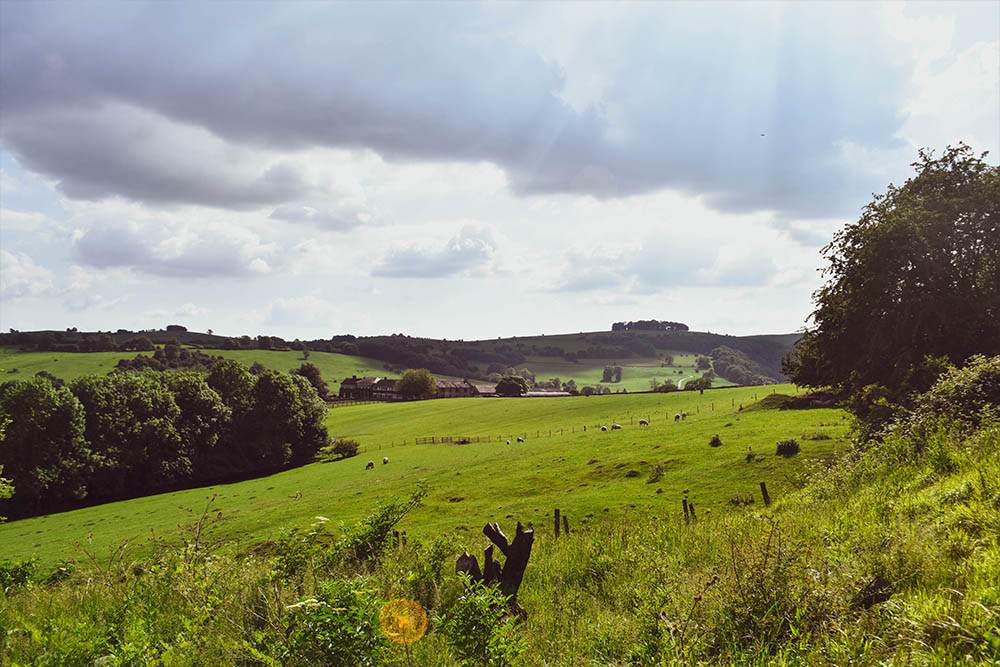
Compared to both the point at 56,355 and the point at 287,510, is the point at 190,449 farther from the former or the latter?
the point at 56,355

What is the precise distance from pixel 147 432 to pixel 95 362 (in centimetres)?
11910

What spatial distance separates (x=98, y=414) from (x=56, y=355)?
130762 millimetres

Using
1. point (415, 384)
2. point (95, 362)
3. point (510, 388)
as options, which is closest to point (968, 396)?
point (510, 388)

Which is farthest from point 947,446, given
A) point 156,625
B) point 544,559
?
point 156,625

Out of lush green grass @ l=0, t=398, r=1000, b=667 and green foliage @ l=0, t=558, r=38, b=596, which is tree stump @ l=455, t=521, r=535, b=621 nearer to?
lush green grass @ l=0, t=398, r=1000, b=667

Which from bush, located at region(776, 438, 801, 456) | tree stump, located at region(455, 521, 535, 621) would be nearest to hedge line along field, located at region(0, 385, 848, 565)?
bush, located at region(776, 438, 801, 456)

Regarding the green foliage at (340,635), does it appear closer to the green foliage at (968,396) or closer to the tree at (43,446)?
the green foliage at (968,396)

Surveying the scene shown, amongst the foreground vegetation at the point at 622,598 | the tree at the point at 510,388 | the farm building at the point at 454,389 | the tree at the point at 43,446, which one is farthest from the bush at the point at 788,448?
the farm building at the point at 454,389

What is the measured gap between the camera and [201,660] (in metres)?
6.19

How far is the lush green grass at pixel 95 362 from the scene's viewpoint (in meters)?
141

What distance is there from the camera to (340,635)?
509cm

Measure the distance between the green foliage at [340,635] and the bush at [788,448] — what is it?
33.7m

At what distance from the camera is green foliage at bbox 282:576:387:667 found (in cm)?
507

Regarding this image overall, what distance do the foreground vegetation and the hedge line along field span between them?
809 cm
